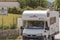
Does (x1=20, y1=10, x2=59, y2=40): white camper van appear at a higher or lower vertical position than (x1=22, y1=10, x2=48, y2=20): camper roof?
lower

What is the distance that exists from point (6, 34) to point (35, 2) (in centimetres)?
5942

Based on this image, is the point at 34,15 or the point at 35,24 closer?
the point at 34,15

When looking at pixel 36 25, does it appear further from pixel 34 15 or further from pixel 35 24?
pixel 34 15

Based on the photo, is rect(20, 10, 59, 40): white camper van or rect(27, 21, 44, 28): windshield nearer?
rect(20, 10, 59, 40): white camper van

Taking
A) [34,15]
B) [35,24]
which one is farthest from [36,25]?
[34,15]

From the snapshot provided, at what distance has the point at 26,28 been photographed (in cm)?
2147

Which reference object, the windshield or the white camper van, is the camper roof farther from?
the windshield

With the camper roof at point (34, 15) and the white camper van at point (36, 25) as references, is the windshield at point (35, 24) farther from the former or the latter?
the camper roof at point (34, 15)

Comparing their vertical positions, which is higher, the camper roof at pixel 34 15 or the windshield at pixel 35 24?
the camper roof at pixel 34 15

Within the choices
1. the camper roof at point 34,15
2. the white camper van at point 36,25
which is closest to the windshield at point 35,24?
the white camper van at point 36,25

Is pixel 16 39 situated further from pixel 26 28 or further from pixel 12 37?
pixel 26 28

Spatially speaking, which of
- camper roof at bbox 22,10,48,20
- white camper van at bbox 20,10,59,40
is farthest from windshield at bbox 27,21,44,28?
camper roof at bbox 22,10,48,20

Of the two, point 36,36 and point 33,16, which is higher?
point 33,16

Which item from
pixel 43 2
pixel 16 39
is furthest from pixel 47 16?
pixel 43 2
